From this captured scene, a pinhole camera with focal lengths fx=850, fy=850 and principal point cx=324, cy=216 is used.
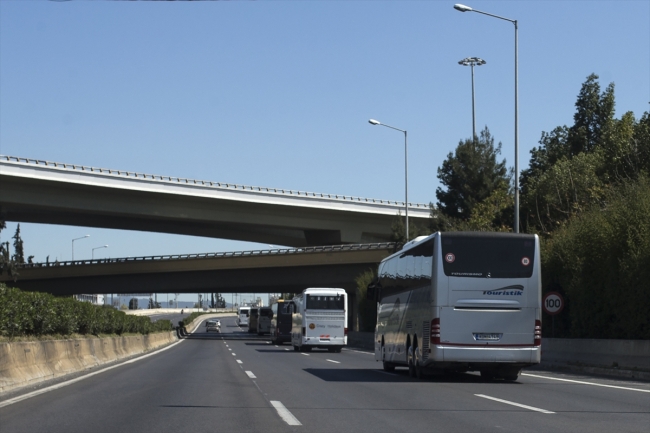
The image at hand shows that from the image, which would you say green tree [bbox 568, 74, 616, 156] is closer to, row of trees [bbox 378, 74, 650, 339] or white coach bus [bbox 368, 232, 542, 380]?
row of trees [bbox 378, 74, 650, 339]

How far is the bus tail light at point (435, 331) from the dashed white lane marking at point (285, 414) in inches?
205

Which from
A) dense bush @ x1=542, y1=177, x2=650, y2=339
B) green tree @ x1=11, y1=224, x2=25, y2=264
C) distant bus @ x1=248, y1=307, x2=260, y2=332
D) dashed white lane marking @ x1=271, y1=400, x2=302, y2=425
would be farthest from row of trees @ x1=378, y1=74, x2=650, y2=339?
green tree @ x1=11, y1=224, x2=25, y2=264

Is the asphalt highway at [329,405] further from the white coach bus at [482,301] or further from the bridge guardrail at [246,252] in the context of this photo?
the bridge guardrail at [246,252]

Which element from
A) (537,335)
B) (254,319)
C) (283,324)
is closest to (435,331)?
(537,335)

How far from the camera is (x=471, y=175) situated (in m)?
67.7

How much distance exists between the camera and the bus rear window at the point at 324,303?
45.6 m

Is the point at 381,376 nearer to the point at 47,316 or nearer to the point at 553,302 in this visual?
the point at 47,316

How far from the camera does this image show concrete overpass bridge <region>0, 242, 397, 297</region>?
6525 centimetres

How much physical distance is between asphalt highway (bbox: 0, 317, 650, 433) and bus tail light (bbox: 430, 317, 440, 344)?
101 centimetres

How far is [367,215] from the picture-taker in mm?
73438

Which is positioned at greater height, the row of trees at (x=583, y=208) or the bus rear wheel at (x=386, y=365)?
the row of trees at (x=583, y=208)

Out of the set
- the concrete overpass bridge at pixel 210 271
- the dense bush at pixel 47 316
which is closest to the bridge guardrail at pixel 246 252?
the concrete overpass bridge at pixel 210 271

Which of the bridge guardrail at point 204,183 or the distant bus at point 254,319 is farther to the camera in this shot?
the distant bus at point 254,319

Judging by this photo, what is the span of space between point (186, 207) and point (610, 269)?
139ft
